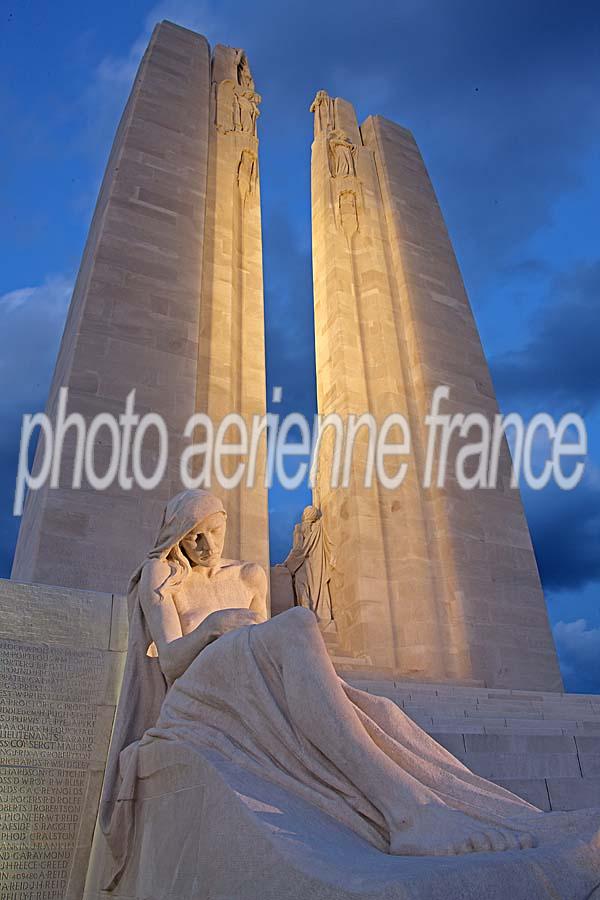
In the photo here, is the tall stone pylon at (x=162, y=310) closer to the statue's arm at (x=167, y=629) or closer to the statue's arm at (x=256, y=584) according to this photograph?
the statue's arm at (x=256, y=584)

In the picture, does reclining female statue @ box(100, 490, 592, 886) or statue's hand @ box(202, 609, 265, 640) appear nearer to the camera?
reclining female statue @ box(100, 490, 592, 886)

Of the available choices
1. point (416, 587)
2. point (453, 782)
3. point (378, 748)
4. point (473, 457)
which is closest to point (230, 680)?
point (378, 748)

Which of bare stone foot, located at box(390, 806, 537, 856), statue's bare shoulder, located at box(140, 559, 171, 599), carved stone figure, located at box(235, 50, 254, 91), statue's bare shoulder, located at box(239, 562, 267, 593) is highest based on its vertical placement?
carved stone figure, located at box(235, 50, 254, 91)

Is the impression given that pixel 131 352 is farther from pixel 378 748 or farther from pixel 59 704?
pixel 378 748

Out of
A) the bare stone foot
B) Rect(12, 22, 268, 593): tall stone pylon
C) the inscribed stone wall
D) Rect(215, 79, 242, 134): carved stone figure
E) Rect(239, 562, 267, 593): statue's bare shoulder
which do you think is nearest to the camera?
the bare stone foot

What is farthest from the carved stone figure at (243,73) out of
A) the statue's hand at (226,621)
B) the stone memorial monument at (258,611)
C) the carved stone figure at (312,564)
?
the statue's hand at (226,621)

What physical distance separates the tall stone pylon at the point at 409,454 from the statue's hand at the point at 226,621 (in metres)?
5.74

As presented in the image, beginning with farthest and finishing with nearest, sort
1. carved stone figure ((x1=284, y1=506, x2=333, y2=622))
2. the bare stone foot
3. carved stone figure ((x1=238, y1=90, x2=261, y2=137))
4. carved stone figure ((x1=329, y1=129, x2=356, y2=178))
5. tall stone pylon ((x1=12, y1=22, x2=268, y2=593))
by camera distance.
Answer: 1. carved stone figure ((x1=329, y1=129, x2=356, y2=178))
2. carved stone figure ((x1=238, y1=90, x2=261, y2=137))
3. carved stone figure ((x1=284, y1=506, x2=333, y2=622))
4. tall stone pylon ((x1=12, y1=22, x2=268, y2=593))
5. the bare stone foot

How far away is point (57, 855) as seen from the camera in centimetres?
300

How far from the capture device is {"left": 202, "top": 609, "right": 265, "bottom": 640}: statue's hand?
265 centimetres

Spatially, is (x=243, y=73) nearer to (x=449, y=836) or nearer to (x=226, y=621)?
(x=226, y=621)

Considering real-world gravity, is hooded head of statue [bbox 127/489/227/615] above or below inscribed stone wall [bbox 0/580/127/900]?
above

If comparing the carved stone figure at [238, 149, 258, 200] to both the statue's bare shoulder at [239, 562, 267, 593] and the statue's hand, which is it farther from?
the statue's hand

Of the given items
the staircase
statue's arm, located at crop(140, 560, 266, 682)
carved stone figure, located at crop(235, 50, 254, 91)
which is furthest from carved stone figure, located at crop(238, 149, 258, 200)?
statue's arm, located at crop(140, 560, 266, 682)
